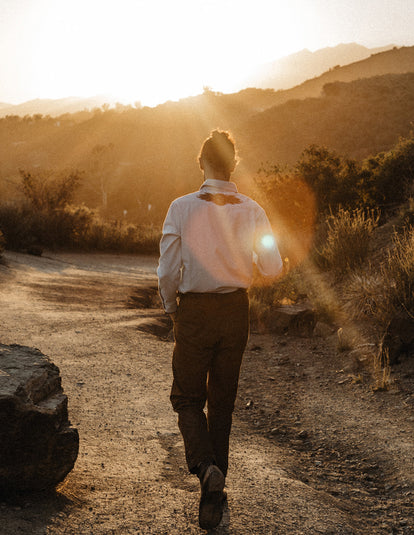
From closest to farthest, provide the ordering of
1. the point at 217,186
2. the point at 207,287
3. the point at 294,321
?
the point at 207,287, the point at 217,186, the point at 294,321

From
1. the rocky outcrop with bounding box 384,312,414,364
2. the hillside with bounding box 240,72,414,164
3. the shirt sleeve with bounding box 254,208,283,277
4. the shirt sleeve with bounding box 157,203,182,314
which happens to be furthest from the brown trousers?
the hillside with bounding box 240,72,414,164

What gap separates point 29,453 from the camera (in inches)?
107

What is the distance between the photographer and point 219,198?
108 inches

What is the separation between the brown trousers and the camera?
8.79 ft

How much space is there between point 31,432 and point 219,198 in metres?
1.60

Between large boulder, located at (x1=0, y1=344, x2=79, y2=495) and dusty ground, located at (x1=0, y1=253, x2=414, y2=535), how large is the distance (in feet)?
0.44

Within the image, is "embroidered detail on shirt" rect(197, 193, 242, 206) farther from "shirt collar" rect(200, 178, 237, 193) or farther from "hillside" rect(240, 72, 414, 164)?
"hillside" rect(240, 72, 414, 164)

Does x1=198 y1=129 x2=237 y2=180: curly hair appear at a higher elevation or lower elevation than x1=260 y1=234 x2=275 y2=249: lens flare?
higher

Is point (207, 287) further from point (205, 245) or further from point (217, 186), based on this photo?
point (217, 186)

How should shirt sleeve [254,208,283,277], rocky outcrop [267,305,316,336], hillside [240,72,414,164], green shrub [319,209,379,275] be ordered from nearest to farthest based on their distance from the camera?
shirt sleeve [254,208,283,277] → rocky outcrop [267,305,316,336] → green shrub [319,209,379,275] → hillside [240,72,414,164]

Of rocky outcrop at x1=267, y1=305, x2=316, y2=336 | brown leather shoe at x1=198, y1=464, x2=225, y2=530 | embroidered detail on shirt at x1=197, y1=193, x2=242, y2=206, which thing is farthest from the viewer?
rocky outcrop at x1=267, y1=305, x2=316, y2=336

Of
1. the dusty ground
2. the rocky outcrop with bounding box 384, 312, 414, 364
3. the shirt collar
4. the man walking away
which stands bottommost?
the dusty ground

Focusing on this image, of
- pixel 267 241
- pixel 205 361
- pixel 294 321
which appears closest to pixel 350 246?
pixel 294 321

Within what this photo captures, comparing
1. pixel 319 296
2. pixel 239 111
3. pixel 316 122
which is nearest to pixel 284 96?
pixel 239 111
